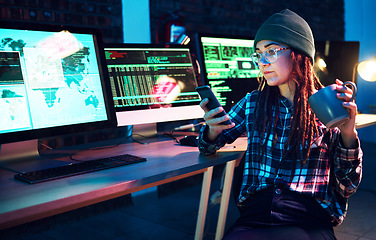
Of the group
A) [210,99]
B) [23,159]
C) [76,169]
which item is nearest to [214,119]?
[210,99]

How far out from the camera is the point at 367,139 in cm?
473

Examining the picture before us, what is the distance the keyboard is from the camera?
113 centimetres

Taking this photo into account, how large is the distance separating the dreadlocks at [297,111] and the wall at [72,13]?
1565 mm

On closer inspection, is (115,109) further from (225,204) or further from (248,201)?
(248,201)

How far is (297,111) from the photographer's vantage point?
4.17ft

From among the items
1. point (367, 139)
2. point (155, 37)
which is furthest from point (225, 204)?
point (367, 139)

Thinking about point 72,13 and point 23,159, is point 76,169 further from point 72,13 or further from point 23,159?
point 72,13

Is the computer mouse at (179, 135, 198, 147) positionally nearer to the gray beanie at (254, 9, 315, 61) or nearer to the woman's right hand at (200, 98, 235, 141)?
the woman's right hand at (200, 98, 235, 141)

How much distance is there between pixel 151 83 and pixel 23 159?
2.23 feet

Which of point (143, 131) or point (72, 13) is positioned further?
point (72, 13)

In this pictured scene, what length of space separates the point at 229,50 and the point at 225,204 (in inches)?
34.2

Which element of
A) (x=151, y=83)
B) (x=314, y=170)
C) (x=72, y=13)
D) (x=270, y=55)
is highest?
(x=72, y=13)

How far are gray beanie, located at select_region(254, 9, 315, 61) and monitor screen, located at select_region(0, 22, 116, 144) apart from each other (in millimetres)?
685

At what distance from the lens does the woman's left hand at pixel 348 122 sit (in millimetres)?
1025
